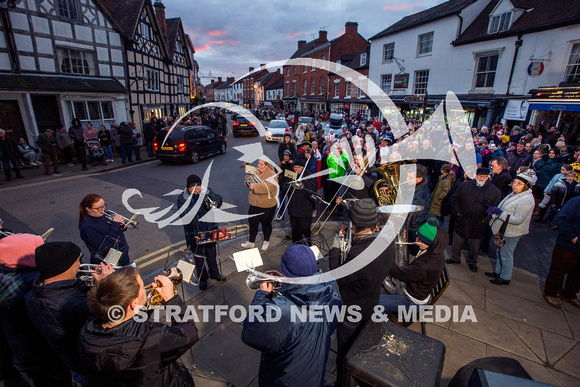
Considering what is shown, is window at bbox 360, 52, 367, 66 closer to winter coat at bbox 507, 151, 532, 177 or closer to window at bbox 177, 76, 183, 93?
window at bbox 177, 76, 183, 93

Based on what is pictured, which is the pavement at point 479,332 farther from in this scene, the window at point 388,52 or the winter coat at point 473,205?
the window at point 388,52

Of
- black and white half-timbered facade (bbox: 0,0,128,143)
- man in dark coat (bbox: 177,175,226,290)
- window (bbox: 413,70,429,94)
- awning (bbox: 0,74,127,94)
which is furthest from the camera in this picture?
window (bbox: 413,70,429,94)

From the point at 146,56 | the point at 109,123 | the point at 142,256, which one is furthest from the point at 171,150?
the point at 146,56

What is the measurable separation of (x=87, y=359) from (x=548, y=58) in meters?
20.0

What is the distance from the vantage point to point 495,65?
16656 mm

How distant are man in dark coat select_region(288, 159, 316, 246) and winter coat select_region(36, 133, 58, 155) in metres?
11.0

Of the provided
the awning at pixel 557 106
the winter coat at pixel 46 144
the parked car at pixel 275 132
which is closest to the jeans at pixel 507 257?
the awning at pixel 557 106

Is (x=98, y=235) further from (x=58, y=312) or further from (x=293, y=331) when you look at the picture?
(x=293, y=331)

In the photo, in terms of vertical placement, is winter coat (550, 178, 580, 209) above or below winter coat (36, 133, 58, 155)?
below

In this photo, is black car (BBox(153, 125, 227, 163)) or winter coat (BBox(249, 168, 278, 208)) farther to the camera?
black car (BBox(153, 125, 227, 163))

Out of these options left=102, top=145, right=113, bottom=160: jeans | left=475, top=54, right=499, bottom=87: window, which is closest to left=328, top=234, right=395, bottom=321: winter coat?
left=102, top=145, right=113, bottom=160: jeans

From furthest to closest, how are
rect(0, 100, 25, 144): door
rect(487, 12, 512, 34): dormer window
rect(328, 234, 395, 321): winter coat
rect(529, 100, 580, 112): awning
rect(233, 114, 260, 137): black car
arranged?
rect(233, 114, 260, 137): black car, rect(487, 12, 512, 34): dormer window, rect(0, 100, 25, 144): door, rect(529, 100, 580, 112): awning, rect(328, 234, 395, 321): winter coat

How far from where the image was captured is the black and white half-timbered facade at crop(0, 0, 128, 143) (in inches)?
491

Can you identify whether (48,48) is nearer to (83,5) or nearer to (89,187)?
(83,5)
